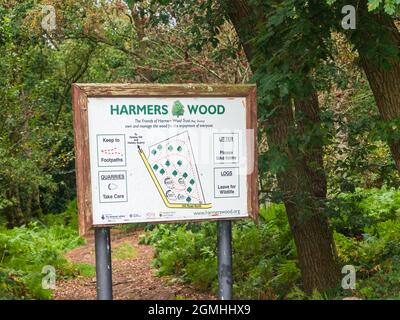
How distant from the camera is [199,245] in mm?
12117

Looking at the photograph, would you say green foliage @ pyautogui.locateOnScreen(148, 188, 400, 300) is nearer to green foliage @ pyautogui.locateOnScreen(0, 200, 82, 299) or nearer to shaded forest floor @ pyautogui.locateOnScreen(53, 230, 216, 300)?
shaded forest floor @ pyautogui.locateOnScreen(53, 230, 216, 300)

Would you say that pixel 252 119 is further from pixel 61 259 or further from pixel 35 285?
pixel 61 259

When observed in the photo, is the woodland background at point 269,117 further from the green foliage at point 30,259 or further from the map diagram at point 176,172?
the map diagram at point 176,172

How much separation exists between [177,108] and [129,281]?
749 cm

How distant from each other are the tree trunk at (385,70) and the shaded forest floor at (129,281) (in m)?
4.86

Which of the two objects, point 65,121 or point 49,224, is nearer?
point 65,121

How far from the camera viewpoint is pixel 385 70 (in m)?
6.37

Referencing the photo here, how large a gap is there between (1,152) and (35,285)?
3.45 m

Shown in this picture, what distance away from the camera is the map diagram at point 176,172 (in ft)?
17.0

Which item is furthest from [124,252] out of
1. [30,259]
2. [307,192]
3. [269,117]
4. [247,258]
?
[269,117]

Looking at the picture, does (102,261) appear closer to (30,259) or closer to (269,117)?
(269,117)

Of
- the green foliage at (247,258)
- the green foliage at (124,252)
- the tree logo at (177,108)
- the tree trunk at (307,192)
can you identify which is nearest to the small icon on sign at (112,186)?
the tree logo at (177,108)

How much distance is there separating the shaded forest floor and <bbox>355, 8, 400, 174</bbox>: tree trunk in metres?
4.86

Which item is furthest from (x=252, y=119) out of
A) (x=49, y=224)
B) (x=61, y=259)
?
(x=49, y=224)
